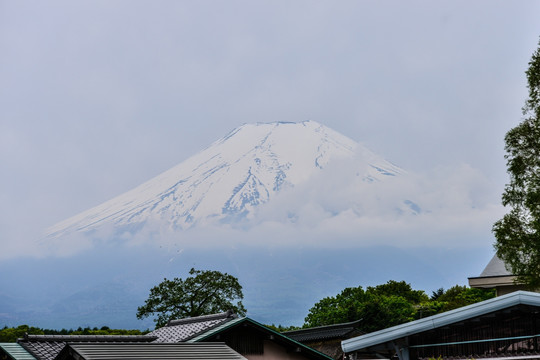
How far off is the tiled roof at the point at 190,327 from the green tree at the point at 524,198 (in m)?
8.80

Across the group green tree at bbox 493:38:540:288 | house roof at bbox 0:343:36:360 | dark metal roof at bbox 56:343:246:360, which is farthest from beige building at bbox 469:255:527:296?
house roof at bbox 0:343:36:360

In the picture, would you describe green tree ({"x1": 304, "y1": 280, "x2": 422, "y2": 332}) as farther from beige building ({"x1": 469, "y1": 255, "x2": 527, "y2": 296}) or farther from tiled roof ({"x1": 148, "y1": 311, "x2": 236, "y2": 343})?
tiled roof ({"x1": 148, "y1": 311, "x2": 236, "y2": 343})

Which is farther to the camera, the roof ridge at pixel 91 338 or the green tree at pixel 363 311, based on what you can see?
the green tree at pixel 363 311

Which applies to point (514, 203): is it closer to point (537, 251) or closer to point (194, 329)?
point (537, 251)

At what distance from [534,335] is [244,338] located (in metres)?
10.5

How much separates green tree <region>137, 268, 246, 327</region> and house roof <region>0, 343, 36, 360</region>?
2903cm

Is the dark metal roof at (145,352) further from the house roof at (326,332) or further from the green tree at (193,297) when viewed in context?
the green tree at (193,297)

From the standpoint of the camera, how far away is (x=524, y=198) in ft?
70.8

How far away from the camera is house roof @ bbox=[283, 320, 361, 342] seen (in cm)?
3866

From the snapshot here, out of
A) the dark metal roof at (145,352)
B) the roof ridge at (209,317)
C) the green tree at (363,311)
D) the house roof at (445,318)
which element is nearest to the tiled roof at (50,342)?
the roof ridge at (209,317)

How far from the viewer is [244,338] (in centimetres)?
2223

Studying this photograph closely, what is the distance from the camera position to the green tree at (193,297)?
5219 centimetres

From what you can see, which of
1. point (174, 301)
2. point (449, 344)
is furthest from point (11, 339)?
point (449, 344)

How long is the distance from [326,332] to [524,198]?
68.0 feet
